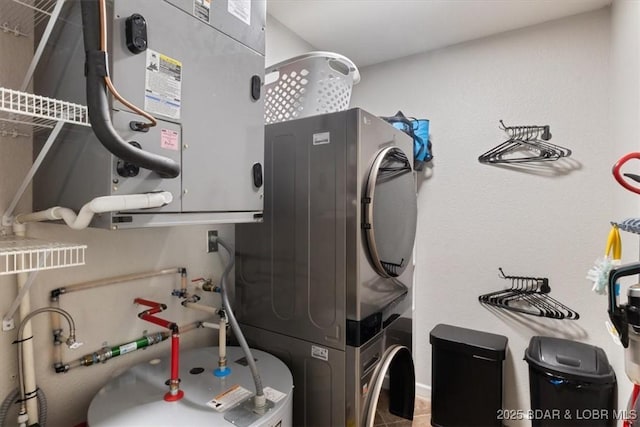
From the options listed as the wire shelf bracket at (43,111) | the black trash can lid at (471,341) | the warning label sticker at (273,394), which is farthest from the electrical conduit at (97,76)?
the black trash can lid at (471,341)

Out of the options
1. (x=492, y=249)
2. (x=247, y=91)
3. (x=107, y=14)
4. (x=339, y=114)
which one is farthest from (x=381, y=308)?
(x=107, y=14)

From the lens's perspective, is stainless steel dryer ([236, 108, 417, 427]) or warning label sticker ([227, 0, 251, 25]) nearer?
warning label sticker ([227, 0, 251, 25])

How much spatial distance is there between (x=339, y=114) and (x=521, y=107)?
1.70m

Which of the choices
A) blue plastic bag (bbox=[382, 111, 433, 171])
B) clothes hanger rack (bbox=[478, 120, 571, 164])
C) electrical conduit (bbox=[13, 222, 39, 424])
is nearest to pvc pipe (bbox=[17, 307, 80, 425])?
electrical conduit (bbox=[13, 222, 39, 424])

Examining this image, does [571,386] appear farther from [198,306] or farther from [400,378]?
[198,306]

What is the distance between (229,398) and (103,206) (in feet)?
2.73

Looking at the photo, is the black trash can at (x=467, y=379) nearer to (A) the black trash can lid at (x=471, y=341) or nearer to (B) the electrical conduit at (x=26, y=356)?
(A) the black trash can lid at (x=471, y=341)

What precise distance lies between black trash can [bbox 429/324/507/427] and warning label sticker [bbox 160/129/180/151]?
214 centimetres

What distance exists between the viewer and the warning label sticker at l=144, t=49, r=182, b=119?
944 mm

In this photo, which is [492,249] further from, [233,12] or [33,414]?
[33,414]

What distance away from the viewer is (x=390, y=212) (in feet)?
5.40

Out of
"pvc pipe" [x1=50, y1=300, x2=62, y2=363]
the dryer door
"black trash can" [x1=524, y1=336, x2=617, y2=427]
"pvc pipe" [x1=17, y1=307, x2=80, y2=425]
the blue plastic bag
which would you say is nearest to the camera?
"pvc pipe" [x1=17, y1=307, x2=80, y2=425]

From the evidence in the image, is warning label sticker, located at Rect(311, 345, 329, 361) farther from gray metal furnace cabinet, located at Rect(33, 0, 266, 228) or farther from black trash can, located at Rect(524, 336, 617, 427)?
black trash can, located at Rect(524, 336, 617, 427)

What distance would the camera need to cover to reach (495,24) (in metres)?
2.29
